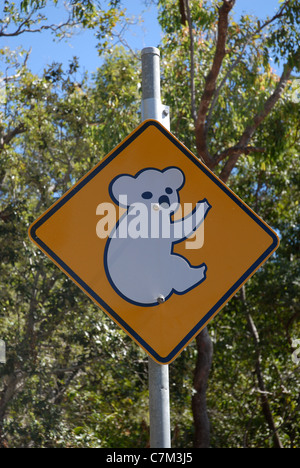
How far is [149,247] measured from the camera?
86.5 inches

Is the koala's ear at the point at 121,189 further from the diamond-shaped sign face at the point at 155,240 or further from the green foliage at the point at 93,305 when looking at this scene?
the green foliage at the point at 93,305

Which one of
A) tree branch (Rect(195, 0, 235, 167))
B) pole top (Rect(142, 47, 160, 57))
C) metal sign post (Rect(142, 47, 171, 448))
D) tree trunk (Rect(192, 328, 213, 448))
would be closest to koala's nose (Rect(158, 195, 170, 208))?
metal sign post (Rect(142, 47, 171, 448))

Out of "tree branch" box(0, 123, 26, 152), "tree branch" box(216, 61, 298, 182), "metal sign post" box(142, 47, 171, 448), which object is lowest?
"metal sign post" box(142, 47, 171, 448)

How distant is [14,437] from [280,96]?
6.44m

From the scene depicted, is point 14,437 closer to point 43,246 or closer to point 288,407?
point 288,407

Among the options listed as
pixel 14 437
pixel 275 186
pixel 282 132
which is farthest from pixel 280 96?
pixel 14 437

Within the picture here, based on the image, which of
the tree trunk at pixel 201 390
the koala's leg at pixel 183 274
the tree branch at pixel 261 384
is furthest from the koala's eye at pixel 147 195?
the tree branch at pixel 261 384

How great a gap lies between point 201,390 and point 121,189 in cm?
702

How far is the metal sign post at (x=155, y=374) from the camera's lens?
1.92 metres

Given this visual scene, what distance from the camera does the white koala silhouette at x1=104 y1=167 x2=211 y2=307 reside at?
2.16 meters

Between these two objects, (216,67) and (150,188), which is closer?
(150,188)

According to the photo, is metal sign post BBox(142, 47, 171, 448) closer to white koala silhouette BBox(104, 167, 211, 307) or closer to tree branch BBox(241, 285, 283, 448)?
white koala silhouette BBox(104, 167, 211, 307)

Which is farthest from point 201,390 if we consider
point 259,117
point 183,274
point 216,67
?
point 183,274

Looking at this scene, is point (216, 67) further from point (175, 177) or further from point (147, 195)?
point (147, 195)
